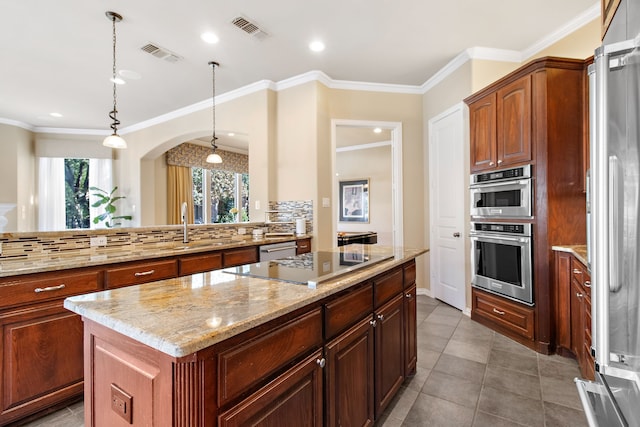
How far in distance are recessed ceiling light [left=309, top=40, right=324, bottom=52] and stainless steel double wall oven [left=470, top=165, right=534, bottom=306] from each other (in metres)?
2.15

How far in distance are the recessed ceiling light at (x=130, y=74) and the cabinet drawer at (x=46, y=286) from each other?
9.25 feet

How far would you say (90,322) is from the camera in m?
1.03

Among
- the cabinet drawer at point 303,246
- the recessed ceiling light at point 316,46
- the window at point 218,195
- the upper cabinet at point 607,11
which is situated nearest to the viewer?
the upper cabinet at point 607,11

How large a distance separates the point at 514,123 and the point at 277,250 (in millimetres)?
2700

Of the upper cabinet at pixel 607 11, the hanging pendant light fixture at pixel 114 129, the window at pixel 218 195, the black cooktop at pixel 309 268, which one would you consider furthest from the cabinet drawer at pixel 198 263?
the window at pixel 218 195

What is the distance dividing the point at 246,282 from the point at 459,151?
317 centimetres

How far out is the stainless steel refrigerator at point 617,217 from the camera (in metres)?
0.69

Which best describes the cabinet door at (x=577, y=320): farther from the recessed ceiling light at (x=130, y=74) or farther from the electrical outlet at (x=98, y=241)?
the recessed ceiling light at (x=130, y=74)

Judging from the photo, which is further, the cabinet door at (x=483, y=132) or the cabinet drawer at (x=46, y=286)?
the cabinet door at (x=483, y=132)

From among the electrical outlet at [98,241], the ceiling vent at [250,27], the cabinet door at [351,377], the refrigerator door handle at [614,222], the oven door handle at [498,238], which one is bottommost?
the cabinet door at [351,377]

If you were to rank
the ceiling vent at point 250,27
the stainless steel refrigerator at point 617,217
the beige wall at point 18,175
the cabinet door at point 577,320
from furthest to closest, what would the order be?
the beige wall at point 18,175 → the ceiling vent at point 250,27 → the cabinet door at point 577,320 → the stainless steel refrigerator at point 617,217

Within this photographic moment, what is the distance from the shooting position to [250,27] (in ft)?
9.59

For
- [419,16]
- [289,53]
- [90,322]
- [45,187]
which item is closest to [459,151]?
[419,16]

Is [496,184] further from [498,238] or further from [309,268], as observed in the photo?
[309,268]
